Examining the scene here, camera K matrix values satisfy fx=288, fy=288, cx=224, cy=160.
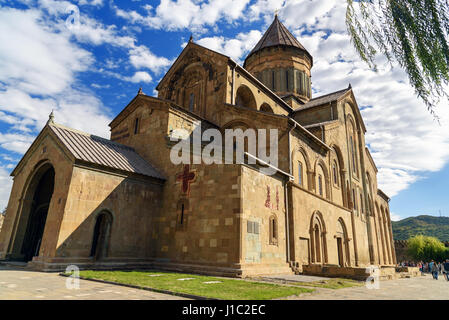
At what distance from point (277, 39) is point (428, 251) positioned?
122ft

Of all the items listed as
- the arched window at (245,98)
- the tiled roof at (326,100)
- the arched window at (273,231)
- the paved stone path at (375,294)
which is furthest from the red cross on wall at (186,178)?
the tiled roof at (326,100)

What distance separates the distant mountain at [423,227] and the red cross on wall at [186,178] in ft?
300

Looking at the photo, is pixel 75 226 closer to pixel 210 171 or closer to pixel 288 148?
pixel 210 171

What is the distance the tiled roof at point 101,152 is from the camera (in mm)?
12438

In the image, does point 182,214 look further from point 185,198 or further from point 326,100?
point 326,100

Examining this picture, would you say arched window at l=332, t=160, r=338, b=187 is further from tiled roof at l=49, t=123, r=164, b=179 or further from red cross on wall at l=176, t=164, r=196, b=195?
tiled roof at l=49, t=123, r=164, b=179

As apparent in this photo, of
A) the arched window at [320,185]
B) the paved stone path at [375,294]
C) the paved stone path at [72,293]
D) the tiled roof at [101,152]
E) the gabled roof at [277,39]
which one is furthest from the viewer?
the gabled roof at [277,39]

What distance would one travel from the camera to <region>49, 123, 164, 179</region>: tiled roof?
40.8 feet

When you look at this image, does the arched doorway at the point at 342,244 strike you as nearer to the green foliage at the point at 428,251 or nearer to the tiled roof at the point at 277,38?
the tiled roof at the point at 277,38

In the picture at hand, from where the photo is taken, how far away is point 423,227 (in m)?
97.9

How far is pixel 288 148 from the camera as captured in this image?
51.3 ft

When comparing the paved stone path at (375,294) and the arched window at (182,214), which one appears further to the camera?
the arched window at (182,214)
